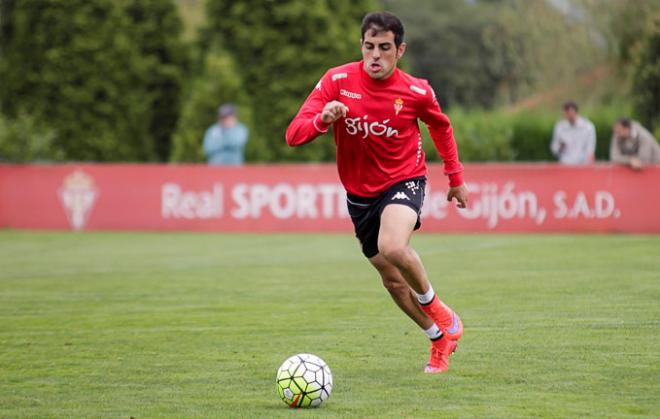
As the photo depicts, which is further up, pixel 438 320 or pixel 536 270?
pixel 438 320

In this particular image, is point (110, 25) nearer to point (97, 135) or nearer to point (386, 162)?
point (97, 135)

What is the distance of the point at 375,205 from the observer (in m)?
8.91

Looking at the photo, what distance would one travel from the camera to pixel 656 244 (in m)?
18.2

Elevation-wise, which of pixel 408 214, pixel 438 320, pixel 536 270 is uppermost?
pixel 408 214

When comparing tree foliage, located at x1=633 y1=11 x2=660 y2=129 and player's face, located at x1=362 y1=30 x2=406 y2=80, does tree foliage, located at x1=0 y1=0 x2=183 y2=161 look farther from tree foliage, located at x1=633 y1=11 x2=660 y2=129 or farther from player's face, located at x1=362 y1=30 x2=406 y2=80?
player's face, located at x1=362 y1=30 x2=406 y2=80

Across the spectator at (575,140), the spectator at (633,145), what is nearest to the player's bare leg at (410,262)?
the spectator at (633,145)

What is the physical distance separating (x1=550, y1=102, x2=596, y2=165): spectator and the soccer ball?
15183 mm

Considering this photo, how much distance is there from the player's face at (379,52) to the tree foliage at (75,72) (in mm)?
27114

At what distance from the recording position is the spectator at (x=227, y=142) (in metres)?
23.9

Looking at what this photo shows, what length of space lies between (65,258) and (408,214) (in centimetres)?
1070

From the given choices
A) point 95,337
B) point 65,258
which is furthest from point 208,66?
point 95,337

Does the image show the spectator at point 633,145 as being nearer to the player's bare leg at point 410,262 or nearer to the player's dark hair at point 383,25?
the player's bare leg at point 410,262

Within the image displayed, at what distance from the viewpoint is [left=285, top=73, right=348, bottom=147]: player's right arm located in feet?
26.3

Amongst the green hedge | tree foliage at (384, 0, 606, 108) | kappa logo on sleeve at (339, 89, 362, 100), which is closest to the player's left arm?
kappa logo on sleeve at (339, 89, 362, 100)
